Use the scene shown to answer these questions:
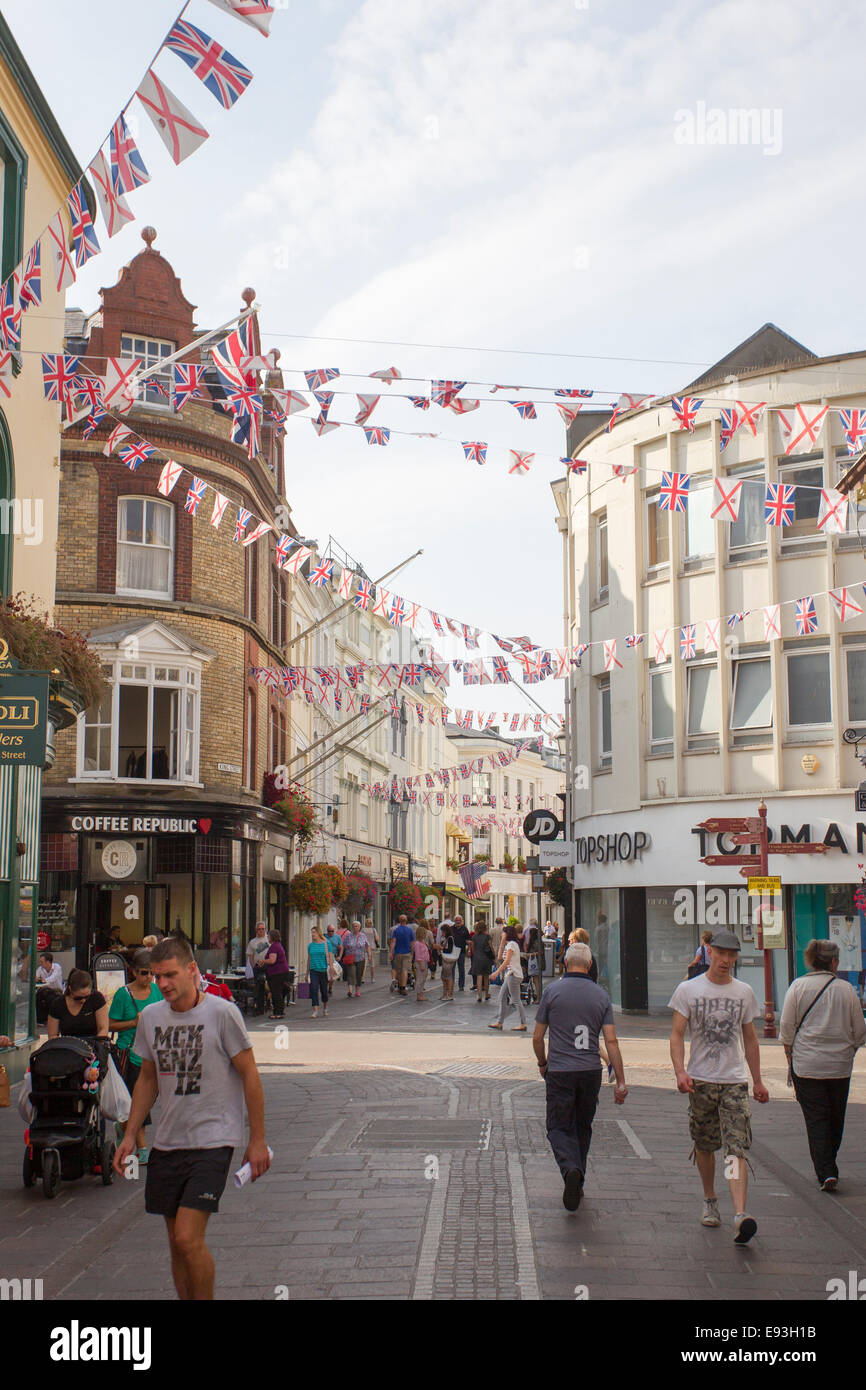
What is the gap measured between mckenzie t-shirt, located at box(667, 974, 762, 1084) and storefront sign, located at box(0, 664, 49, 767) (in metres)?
6.38

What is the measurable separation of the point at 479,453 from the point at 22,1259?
1043 cm

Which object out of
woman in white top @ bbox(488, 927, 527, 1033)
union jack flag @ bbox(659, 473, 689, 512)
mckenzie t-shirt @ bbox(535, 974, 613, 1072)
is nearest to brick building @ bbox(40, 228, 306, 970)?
woman in white top @ bbox(488, 927, 527, 1033)

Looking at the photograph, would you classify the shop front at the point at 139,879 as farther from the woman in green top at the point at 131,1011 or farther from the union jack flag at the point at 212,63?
the union jack flag at the point at 212,63

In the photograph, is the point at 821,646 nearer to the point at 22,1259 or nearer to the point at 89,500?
the point at 89,500

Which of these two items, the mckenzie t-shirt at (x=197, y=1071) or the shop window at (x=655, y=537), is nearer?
the mckenzie t-shirt at (x=197, y=1071)

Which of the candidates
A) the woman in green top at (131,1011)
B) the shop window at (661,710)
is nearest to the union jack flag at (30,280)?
the woman in green top at (131,1011)

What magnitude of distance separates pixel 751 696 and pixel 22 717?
1617cm

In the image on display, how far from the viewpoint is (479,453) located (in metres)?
16.0

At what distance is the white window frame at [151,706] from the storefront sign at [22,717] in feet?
56.2

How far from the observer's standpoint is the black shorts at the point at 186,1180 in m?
5.88

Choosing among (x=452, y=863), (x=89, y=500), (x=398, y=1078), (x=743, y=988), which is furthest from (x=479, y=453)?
(x=452, y=863)

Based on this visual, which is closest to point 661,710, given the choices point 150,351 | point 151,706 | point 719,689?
point 719,689

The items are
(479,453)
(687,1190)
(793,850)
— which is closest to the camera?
(687,1190)

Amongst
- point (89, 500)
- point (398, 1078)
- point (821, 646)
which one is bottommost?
point (398, 1078)
